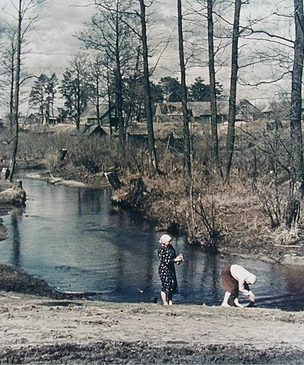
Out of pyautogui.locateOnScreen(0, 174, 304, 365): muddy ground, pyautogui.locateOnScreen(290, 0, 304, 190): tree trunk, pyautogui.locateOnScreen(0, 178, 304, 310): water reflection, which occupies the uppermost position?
pyautogui.locateOnScreen(290, 0, 304, 190): tree trunk

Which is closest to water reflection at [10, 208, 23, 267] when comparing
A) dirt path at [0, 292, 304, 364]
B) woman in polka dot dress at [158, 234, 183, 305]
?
woman in polka dot dress at [158, 234, 183, 305]

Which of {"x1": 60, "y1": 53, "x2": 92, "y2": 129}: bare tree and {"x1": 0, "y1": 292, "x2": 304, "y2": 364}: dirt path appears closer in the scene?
{"x1": 0, "y1": 292, "x2": 304, "y2": 364}: dirt path

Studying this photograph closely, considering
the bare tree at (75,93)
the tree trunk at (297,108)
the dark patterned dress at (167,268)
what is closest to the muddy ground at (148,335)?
the dark patterned dress at (167,268)

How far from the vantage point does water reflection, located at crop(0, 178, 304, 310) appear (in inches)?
639

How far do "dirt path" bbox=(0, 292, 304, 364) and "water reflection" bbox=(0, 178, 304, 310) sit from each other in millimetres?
4278

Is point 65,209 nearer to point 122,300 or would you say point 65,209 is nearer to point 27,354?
point 122,300

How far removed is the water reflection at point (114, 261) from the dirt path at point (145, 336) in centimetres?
428

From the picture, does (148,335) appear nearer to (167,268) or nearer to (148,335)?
(148,335)

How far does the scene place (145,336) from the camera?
9.02 metres

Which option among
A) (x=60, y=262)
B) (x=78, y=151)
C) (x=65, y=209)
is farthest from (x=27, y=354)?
(x=78, y=151)

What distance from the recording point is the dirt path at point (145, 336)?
26.9ft

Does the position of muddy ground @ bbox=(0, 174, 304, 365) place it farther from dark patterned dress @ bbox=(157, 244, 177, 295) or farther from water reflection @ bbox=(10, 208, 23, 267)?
water reflection @ bbox=(10, 208, 23, 267)

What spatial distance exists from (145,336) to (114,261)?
35.9 feet

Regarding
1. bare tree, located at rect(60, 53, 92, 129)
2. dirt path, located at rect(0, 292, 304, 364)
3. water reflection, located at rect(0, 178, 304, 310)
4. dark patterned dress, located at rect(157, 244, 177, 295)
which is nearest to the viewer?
dirt path, located at rect(0, 292, 304, 364)
